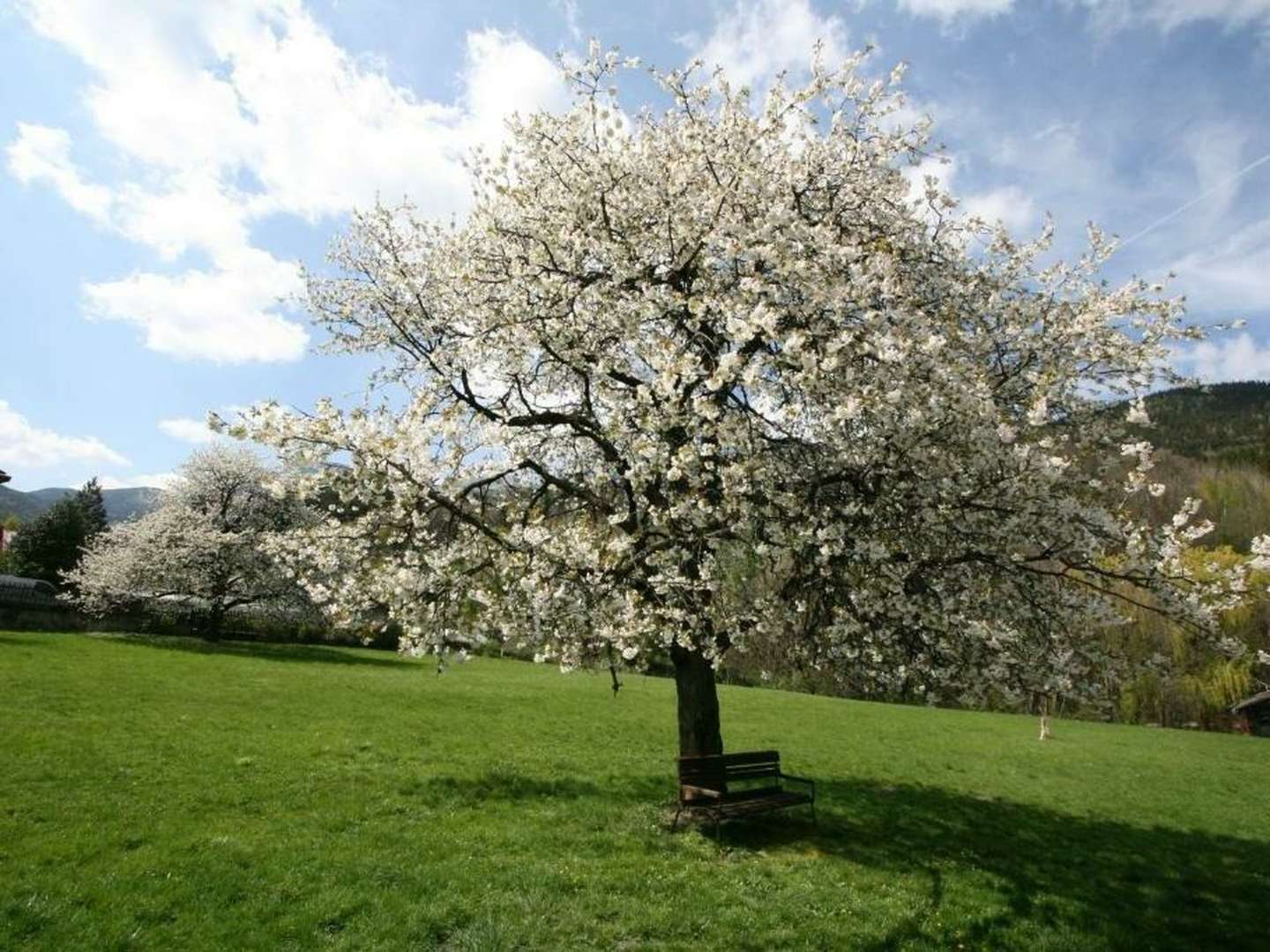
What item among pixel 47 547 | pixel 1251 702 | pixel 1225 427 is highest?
pixel 1225 427

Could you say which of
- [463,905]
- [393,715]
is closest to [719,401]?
[463,905]

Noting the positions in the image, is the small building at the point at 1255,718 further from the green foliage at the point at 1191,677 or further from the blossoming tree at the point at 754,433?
the blossoming tree at the point at 754,433

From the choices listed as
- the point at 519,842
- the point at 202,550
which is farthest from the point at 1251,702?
the point at 202,550

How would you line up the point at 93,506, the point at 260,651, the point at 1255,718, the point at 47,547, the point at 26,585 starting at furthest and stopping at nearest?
the point at 93,506
the point at 47,547
the point at 26,585
the point at 1255,718
the point at 260,651

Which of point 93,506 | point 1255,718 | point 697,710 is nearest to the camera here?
point 697,710

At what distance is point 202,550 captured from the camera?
4128 centimetres

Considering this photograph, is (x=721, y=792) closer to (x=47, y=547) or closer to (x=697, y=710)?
(x=697, y=710)

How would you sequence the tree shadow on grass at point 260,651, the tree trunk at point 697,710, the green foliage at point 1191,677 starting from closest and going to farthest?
the tree trunk at point 697,710 → the tree shadow on grass at point 260,651 → the green foliage at point 1191,677

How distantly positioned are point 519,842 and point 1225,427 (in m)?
199

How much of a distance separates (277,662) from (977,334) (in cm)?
3325

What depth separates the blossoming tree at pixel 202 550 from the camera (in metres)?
41.2

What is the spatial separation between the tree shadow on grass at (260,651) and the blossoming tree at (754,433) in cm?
2844

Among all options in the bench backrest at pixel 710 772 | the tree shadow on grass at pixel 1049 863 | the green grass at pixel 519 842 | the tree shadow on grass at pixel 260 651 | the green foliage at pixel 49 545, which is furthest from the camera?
the green foliage at pixel 49 545

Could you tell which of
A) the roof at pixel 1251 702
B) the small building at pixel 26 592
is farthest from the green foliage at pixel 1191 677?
the small building at pixel 26 592
